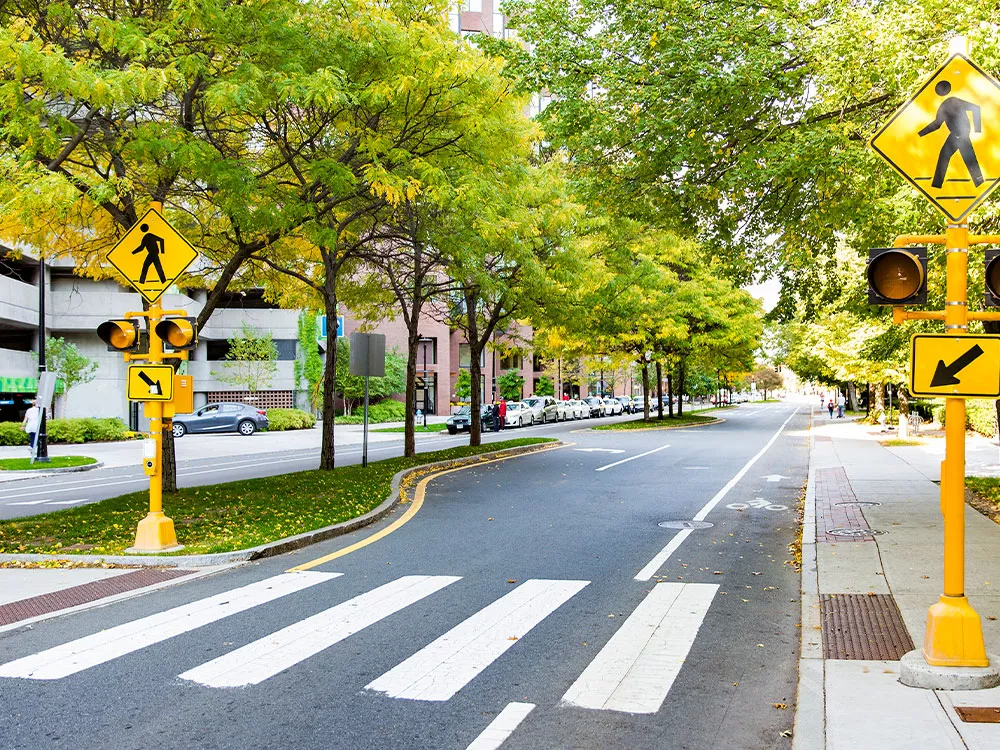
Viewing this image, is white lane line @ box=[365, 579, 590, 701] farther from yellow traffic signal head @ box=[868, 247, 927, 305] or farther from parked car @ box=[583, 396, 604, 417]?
parked car @ box=[583, 396, 604, 417]

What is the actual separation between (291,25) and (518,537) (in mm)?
7543

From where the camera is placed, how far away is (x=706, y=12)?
1099 centimetres

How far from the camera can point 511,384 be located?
67125mm

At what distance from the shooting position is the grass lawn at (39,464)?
2140 cm

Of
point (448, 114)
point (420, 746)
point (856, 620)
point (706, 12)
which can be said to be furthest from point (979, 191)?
point (448, 114)

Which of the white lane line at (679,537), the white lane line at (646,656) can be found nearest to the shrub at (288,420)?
the white lane line at (679,537)

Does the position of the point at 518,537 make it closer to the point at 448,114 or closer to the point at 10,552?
the point at 10,552

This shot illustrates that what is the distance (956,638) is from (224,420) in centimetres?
3915

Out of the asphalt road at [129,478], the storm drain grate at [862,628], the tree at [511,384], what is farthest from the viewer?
the tree at [511,384]

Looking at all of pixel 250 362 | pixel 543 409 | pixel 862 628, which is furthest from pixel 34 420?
pixel 543 409

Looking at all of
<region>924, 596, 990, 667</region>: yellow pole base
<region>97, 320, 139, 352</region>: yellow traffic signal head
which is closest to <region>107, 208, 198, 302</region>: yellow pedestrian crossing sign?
<region>97, 320, 139, 352</region>: yellow traffic signal head

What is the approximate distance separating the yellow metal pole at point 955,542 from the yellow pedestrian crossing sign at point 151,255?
7.73 metres

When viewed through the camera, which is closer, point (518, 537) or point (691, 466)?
point (518, 537)

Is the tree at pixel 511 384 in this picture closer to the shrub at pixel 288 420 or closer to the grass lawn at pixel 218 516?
the shrub at pixel 288 420
